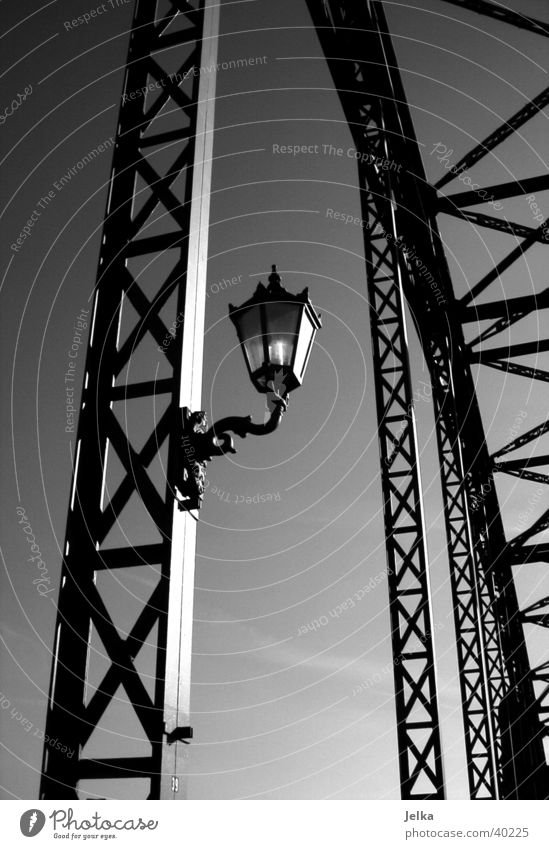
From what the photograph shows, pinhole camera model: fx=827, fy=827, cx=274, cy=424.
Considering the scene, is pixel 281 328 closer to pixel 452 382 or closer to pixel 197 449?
pixel 197 449

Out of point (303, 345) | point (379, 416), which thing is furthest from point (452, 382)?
point (303, 345)

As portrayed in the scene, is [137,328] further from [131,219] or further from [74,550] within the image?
[74,550]

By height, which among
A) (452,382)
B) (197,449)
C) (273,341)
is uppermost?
(452,382)

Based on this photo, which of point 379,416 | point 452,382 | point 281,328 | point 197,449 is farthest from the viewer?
point 452,382

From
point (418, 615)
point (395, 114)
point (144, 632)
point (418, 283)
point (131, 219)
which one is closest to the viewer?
point (144, 632)

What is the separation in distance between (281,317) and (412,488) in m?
4.35

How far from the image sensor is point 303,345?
3.55 m

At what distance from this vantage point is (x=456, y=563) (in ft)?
39.0

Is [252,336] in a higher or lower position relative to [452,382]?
lower

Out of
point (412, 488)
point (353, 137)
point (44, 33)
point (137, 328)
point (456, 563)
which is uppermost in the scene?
point (353, 137)

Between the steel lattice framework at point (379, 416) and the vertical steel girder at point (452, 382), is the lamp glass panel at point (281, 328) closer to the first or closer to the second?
the steel lattice framework at point (379, 416)

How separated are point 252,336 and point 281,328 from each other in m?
0.14

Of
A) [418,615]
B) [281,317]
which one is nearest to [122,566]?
[281,317]

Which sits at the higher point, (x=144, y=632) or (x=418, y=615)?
(x=418, y=615)
